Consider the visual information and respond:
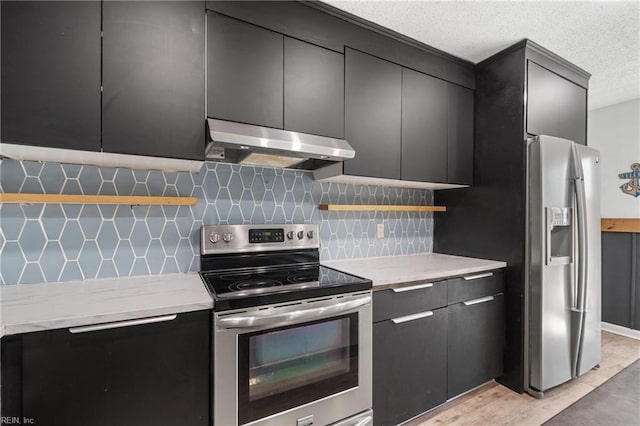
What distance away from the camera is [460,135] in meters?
2.35

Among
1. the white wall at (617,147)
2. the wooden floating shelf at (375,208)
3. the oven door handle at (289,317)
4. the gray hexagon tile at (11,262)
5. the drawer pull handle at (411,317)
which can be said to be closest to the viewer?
the oven door handle at (289,317)

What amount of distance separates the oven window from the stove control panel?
24.8 inches

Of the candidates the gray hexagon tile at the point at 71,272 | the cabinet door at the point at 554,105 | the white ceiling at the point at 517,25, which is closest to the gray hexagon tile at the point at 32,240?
the gray hexagon tile at the point at 71,272

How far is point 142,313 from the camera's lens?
42.9 inches

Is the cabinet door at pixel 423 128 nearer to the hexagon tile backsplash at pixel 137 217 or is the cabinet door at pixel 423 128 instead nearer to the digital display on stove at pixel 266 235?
the hexagon tile backsplash at pixel 137 217

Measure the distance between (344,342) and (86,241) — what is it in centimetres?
142

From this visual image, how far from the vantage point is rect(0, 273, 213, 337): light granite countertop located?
986mm

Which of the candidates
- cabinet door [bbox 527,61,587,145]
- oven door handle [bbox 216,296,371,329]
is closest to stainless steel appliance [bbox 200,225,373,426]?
oven door handle [bbox 216,296,371,329]

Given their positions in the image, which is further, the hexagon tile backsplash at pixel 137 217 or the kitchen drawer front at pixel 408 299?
the kitchen drawer front at pixel 408 299

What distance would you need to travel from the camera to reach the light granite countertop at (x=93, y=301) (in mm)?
986

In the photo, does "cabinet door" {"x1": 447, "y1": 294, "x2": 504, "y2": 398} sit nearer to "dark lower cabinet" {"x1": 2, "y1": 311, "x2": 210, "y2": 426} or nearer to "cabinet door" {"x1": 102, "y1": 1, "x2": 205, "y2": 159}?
"dark lower cabinet" {"x1": 2, "y1": 311, "x2": 210, "y2": 426}

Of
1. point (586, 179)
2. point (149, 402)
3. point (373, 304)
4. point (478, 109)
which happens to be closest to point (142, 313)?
point (149, 402)

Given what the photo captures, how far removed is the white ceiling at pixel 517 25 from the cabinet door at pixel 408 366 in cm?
183

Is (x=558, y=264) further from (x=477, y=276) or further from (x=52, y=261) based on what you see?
(x=52, y=261)
